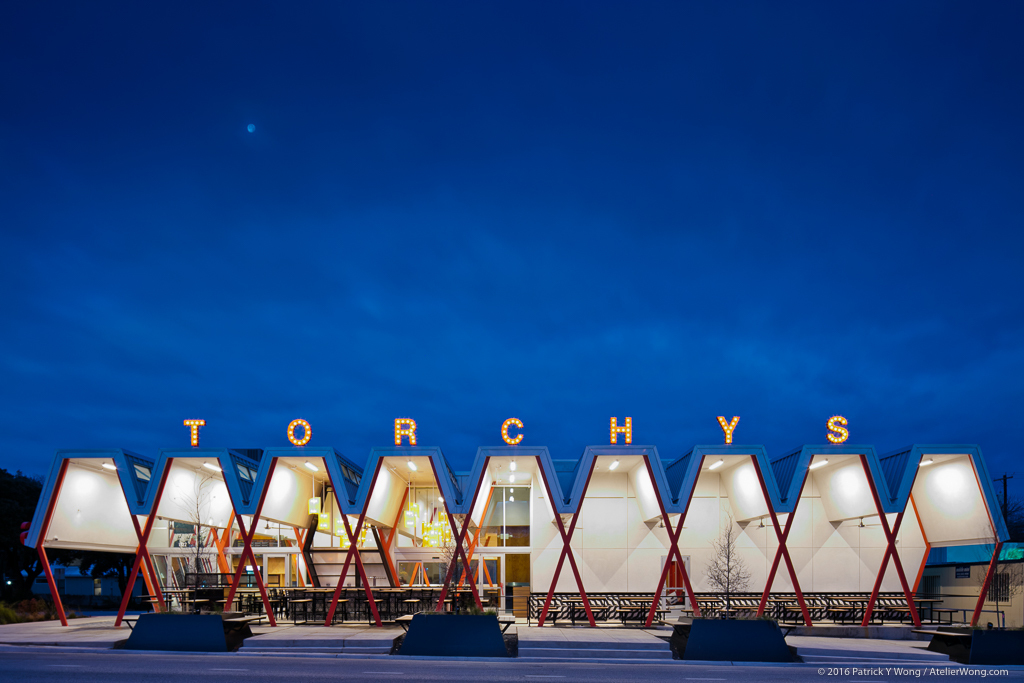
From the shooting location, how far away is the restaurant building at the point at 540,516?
23.7 metres

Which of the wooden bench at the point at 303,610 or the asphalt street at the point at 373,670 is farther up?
the wooden bench at the point at 303,610

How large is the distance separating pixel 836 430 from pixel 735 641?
917 cm

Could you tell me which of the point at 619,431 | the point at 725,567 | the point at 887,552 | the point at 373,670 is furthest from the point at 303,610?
the point at 887,552

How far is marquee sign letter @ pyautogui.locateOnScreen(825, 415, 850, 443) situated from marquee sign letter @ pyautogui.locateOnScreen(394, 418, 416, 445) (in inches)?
519

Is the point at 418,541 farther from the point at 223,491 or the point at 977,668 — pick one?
the point at 977,668

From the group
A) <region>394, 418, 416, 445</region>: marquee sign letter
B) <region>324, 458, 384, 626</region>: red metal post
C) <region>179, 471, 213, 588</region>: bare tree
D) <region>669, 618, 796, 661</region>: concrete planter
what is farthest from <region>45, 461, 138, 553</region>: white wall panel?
<region>669, 618, 796, 661</region>: concrete planter

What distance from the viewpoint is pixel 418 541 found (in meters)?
37.1

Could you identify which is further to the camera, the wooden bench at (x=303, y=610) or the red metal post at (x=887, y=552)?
the wooden bench at (x=303, y=610)

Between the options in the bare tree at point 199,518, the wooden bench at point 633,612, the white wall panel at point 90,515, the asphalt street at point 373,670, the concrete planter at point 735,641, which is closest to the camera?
the asphalt street at point 373,670

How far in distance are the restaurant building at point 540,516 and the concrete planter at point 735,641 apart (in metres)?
4.92

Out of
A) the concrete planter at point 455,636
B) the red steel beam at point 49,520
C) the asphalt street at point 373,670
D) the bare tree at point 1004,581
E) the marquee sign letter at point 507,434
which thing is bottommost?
the asphalt street at point 373,670

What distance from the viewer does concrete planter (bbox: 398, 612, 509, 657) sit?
18.1 m

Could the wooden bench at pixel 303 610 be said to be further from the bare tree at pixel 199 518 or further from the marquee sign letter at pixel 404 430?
the marquee sign letter at pixel 404 430

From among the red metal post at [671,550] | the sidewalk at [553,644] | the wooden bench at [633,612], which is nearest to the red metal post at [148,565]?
the sidewalk at [553,644]
